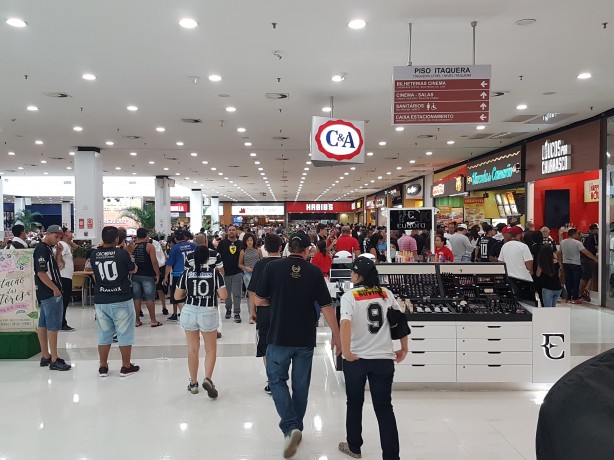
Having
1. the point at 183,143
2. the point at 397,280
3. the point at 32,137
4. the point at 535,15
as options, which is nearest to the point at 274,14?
the point at 535,15

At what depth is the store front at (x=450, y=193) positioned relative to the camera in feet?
62.8

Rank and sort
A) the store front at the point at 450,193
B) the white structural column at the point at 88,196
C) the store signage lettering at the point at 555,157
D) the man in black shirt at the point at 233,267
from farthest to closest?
the store front at the point at 450,193, the white structural column at the point at 88,196, the store signage lettering at the point at 555,157, the man in black shirt at the point at 233,267

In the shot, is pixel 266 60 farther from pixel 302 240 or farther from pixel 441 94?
pixel 302 240

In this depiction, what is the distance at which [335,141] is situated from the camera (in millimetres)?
8227

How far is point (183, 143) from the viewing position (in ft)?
47.9

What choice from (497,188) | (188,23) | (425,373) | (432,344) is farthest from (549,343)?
(497,188)

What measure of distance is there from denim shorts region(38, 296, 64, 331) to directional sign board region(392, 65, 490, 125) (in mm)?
4584

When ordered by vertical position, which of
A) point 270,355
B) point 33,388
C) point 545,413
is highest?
point 545,413

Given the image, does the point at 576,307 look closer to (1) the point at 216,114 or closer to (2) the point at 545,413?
(1) the point at 216,114

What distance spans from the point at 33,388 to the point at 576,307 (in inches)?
386

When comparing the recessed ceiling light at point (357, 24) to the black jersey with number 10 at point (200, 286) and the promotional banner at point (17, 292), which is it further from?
the promotional banner at point (17, 292)

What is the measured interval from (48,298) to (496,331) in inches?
196

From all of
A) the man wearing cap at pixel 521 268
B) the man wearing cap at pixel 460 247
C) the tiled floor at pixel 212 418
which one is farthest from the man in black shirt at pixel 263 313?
the man wearing cap at pixel 460 247

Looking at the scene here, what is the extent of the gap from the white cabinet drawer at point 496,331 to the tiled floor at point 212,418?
1.87 ft
